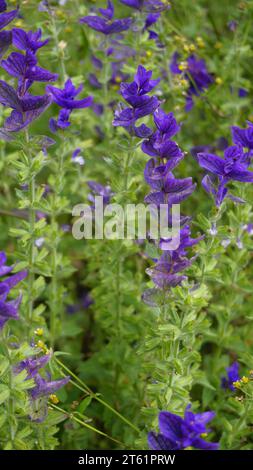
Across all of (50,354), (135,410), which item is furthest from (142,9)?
(135,410)

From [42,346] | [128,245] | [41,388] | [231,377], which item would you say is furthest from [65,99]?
[231,377]

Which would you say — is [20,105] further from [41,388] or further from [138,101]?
[41,388]

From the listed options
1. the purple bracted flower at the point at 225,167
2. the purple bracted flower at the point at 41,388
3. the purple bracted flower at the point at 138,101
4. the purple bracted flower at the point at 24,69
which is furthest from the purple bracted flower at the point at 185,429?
the purple bracted flower at the point at 24,69

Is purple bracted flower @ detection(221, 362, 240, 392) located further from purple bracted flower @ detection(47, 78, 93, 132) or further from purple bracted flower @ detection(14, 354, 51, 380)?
purple bracted flower @ detection(47, 78, 93, 132)

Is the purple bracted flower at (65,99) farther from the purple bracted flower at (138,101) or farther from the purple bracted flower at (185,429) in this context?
the purple bracted flower at (185,429)

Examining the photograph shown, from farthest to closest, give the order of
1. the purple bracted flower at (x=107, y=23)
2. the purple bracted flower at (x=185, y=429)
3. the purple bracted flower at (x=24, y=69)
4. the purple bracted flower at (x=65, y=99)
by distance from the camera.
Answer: the purple bracted flower at (x=107, y=23) → the purple bracted flower at (x=65, y=99) → the purple bracted flower at (x=24, y=69) → the purple bracted flower at (x=185, y=429)

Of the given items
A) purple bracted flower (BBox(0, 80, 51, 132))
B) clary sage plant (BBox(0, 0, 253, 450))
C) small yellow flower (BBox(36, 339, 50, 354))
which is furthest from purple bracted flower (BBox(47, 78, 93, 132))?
small yellow flower (BBox(36, 339, 50, 354))
